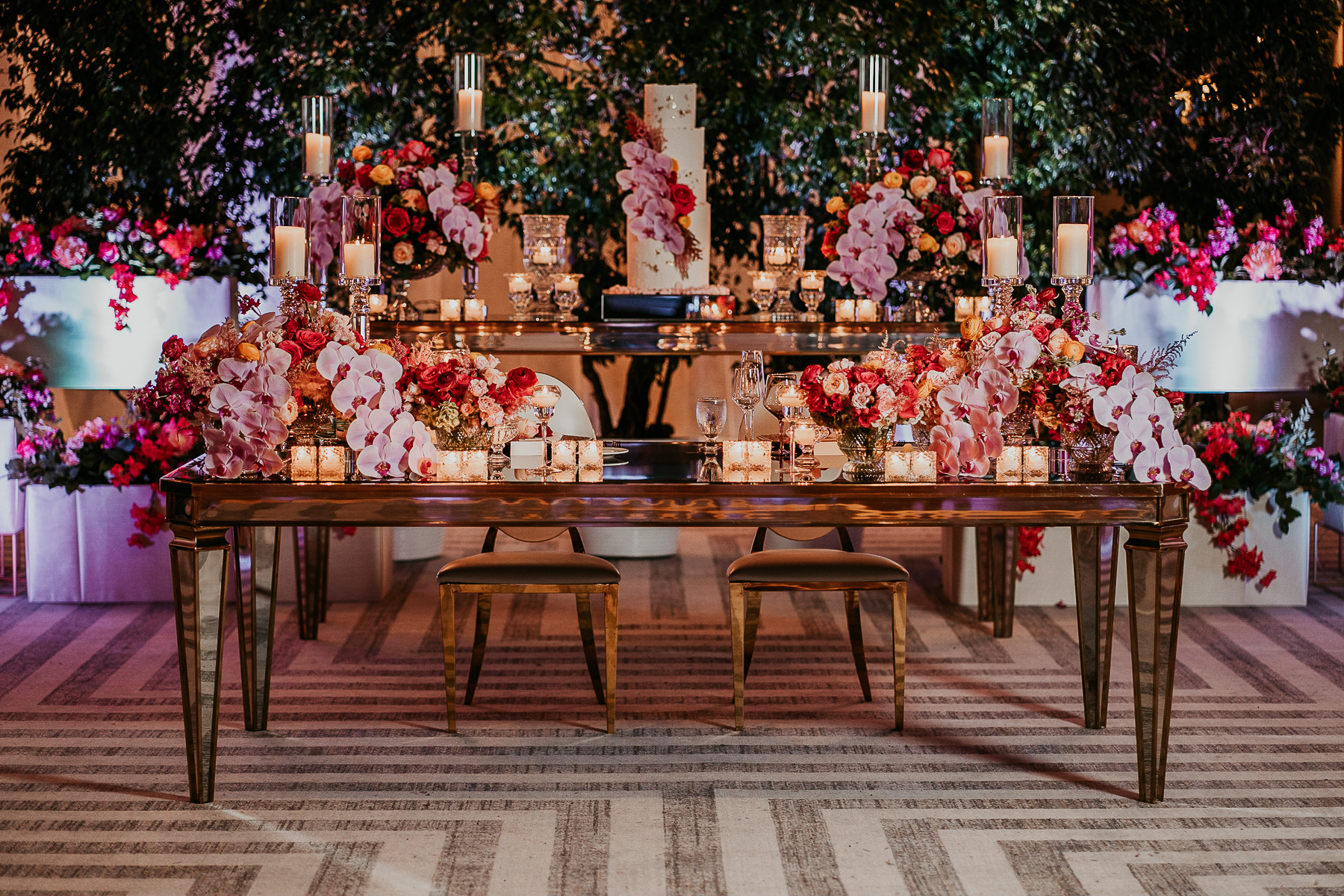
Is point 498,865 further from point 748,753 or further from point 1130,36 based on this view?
point 1130,36

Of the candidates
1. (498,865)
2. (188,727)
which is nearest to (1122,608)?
(498,865)

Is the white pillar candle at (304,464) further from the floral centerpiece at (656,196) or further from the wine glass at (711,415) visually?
the floral centerpiece at (656,196)

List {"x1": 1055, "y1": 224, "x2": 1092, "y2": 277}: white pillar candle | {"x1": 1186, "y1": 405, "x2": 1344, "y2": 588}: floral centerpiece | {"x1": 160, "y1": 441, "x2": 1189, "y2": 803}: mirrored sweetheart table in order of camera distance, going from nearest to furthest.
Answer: {"x1": 160, "y1": 441, "x2": 1189, "y2": 803}: mirrored sweetheart table < {"x1": 1055, "y1": 224, "x2": 1092, "y2": 277}: white pillar candle < {"x1": 1186, "y1": 405, "x2": 1344, "y2": 588}: floral centerpiece

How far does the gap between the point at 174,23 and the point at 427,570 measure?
8.61ft

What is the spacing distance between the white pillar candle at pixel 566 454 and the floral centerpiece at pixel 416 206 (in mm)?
1748

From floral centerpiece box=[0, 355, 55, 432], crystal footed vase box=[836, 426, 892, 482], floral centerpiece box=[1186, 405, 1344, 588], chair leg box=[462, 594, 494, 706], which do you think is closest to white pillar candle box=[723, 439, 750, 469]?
crystal footed vase box=[836, 426, 892, 482]

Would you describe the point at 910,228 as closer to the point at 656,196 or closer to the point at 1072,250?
the point at 656,196

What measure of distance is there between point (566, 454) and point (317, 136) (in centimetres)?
214

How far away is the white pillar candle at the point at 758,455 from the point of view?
2918mm

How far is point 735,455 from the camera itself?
115 inches

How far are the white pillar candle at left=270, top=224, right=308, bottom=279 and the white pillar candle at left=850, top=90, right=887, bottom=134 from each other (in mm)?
2198

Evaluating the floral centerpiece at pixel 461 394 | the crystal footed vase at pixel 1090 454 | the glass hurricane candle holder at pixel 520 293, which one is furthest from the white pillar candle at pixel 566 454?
the glass hurricane candle holder at pixel 520 293

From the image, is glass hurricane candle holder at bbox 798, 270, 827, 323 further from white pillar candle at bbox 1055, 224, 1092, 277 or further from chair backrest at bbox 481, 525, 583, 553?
white pillar candle at bbox 1055, 224, 1092, 277

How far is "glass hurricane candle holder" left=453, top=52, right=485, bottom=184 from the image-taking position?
455 centimetres
